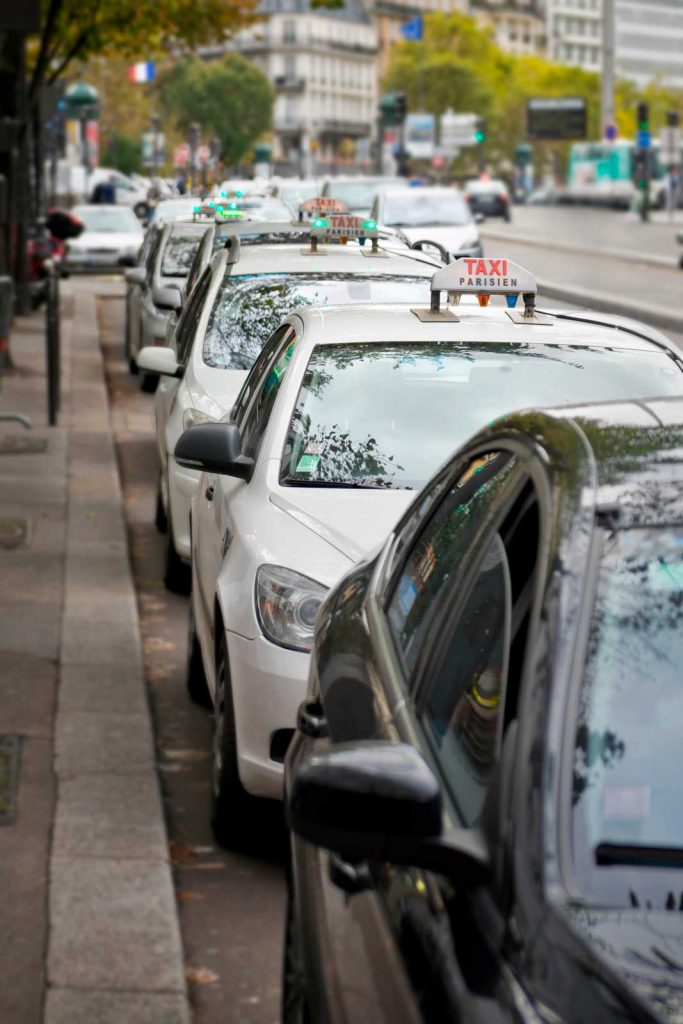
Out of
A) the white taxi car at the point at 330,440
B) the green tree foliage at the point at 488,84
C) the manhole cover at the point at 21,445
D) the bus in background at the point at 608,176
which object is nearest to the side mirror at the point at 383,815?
the white taxi car at the point at 330,440

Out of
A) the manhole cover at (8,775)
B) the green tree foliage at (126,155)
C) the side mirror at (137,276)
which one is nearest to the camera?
the manhole cover at (8,775)

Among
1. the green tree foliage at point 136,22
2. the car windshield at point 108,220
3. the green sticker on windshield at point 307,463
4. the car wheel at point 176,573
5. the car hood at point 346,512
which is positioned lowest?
the car windshield at point 108,220

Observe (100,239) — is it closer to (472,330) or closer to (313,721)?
(472,330)

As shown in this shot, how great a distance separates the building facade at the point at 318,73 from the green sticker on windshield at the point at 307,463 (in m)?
161

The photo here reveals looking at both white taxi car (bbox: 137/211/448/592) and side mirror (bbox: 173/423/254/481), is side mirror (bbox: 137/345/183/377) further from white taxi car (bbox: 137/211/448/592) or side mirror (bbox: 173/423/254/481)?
side mirror (bbox: 173/423/254/481)

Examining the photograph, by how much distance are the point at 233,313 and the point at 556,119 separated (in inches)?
4667

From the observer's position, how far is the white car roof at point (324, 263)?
9.78 m

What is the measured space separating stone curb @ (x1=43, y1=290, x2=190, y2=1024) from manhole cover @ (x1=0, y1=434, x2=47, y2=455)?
4.35 meters

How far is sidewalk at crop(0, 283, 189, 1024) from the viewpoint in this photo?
479 cm

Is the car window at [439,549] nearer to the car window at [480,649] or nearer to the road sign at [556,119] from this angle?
the car window at [480,649]

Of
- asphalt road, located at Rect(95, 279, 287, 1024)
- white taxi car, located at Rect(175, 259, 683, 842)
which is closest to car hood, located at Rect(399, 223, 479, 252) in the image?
asphalt road, located at Rect(95, 279, 287, 1024)

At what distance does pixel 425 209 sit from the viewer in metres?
32.3

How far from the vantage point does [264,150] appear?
7888 centimetres

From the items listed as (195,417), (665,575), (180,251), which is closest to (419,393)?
(195,417)
